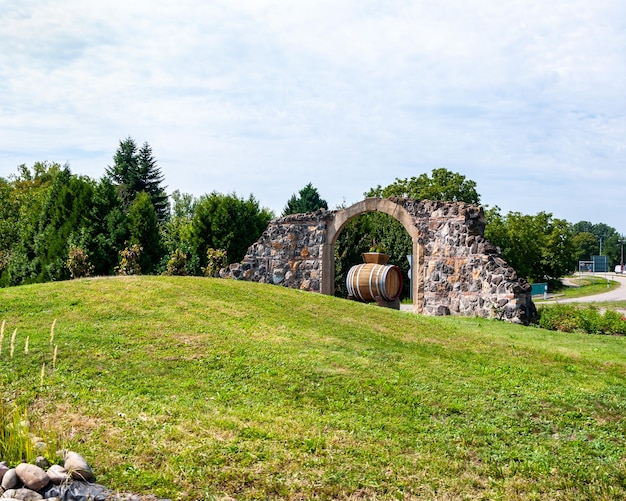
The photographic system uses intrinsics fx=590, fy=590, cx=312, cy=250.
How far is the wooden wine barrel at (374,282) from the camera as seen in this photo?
16.2 m

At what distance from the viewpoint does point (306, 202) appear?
34.1 metres

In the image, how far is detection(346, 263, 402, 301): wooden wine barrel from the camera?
53.1 feet

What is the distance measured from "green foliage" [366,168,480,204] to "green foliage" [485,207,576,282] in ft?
7.70

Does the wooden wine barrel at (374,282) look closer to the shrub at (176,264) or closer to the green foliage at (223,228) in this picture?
the shrub at (176,264)

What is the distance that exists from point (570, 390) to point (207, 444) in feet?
13.8

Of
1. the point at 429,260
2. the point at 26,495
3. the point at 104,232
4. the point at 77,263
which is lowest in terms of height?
the point at 26,495

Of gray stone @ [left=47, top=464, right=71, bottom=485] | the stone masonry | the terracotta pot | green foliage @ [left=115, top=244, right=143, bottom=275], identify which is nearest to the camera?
gray stone @ [left=47, top=464, right=71, bottom=485]

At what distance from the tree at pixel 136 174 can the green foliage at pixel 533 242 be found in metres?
22.0

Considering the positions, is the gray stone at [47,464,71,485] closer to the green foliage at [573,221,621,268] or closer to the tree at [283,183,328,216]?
the tree at [283,183,328,216]

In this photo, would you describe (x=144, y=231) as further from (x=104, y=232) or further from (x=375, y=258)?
(x=375, y=258)

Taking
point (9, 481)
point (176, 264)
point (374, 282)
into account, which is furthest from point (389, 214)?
point (9, 481)

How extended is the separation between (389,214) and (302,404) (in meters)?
11.7

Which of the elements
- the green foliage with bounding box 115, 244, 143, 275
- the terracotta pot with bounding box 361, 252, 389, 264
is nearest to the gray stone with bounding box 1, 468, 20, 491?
the terracotta pot with bounding box 361, 252, 389, 264

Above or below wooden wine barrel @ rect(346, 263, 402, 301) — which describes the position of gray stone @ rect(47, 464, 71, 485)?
below
